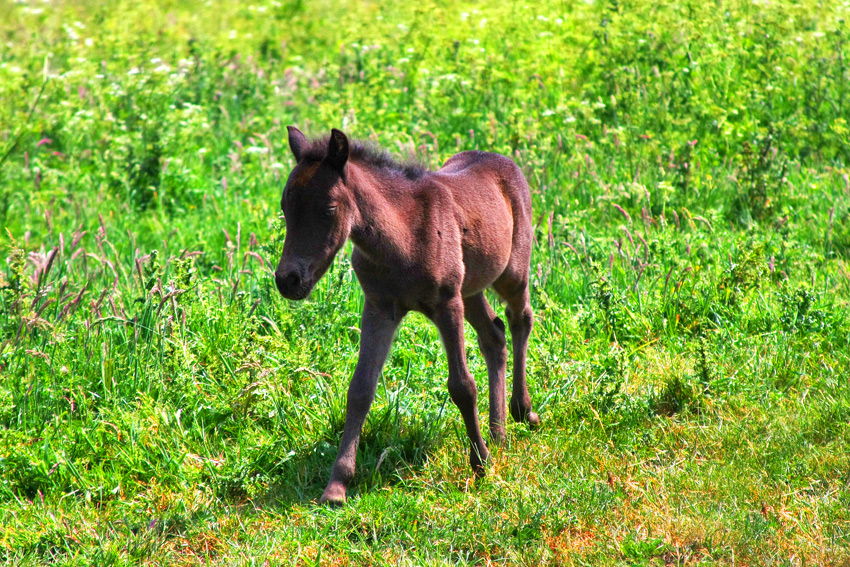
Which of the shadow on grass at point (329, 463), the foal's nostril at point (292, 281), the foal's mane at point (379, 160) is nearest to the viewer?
the foal's nostril at point (292, 281)

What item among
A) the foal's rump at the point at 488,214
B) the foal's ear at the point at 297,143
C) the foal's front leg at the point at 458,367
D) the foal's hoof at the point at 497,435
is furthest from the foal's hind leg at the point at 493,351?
the foal's ear at the point at 297,143

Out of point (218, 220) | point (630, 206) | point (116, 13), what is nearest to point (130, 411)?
point (218, 220)

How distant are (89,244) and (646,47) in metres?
6.55

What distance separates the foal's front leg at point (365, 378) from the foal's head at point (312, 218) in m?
0.59

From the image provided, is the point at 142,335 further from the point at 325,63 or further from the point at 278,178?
the point at 325,63

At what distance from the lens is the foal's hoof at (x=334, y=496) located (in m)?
4.38

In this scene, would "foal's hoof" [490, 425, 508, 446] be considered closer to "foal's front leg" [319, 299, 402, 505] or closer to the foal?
the foal

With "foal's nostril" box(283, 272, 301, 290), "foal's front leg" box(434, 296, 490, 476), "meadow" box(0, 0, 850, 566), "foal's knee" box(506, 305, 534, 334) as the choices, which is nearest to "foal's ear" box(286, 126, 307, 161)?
"foal's nostril" box(283, 272, 301, 290)

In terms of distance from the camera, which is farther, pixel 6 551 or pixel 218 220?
pixel 218 220

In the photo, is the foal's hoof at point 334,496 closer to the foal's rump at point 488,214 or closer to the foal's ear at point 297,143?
the foal's rump at point 488,214

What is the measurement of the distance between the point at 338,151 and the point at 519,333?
193cm

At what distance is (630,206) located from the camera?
25.9 ft

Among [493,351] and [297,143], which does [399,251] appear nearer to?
[297,143]

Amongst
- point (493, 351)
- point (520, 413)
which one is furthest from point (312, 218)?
point (520, 413)
